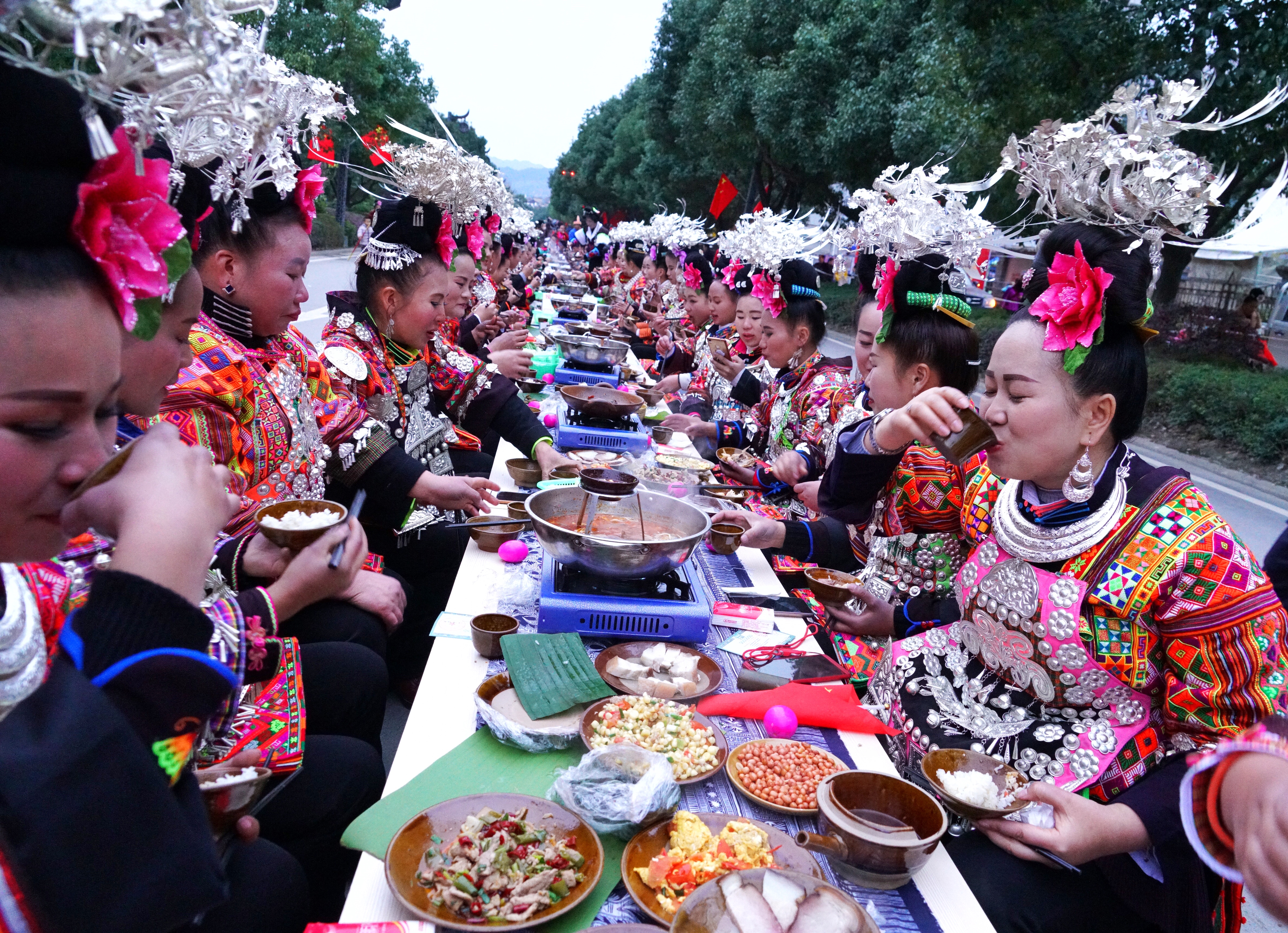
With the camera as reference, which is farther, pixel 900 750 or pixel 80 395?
pixel 900 750

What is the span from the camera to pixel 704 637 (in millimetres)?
2215

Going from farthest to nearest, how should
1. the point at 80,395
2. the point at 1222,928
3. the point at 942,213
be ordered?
the point at 942,213 < the point at 1222,928 < the point at 80,395

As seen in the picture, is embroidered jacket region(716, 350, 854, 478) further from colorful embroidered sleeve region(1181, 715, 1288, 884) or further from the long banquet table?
colorful embroidered sleeve region(1181, 715, 1288, 884)

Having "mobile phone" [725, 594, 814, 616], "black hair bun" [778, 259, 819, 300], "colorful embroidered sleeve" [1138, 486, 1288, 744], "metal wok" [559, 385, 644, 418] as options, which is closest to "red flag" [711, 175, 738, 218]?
"black hair bun" [778, 259, 819, 300]

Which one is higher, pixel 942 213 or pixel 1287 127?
pixel 1287 127

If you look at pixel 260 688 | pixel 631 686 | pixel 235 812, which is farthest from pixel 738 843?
pixel 260 688

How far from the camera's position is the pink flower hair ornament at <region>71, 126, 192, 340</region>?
1.00m

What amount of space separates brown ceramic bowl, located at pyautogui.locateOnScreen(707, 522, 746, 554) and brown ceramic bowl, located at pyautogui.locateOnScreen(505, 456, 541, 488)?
3.30 feet

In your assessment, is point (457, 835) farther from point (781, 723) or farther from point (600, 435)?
point (600, 435)

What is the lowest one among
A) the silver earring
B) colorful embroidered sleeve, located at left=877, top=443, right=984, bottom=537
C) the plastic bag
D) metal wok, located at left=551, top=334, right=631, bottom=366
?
the plastic bag

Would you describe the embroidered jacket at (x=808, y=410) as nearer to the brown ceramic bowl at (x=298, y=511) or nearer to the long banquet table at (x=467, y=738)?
the long banquet table at (x=467, y=738)

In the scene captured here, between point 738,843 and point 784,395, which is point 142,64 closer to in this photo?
point 738,843

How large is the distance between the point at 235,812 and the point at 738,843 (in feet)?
3.05

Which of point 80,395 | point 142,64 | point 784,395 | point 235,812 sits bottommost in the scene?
point 235,812
